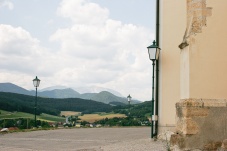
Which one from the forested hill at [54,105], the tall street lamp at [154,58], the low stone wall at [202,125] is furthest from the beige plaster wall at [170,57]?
the forested hill at [54,105]

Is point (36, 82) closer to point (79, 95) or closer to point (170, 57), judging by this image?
point (170, 57)

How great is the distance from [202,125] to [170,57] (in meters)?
5.75

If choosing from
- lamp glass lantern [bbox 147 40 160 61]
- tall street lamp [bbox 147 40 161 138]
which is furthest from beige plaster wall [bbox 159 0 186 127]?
lamp glass lantern [bbox 147 40 160 61]

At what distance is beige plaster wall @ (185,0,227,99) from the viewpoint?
25.2 ft

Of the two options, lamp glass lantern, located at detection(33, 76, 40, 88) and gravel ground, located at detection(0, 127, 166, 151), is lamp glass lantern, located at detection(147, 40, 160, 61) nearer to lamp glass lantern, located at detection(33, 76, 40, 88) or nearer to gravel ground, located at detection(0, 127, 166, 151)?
gravel ground, located at detection(0, 127, 166, 151)

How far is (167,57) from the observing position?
13078mm

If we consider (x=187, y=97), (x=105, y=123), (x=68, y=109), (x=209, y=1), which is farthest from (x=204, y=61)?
(x=68, y=109)

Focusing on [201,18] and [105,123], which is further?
[105,123]

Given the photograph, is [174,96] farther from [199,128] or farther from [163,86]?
[199,128]

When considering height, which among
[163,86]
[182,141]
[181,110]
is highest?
[163,86]

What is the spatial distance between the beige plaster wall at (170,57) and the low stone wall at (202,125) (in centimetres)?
514

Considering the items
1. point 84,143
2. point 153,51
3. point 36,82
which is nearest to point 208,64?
point 153,51

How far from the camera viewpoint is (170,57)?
13023 millimetres

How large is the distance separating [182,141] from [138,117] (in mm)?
19524
